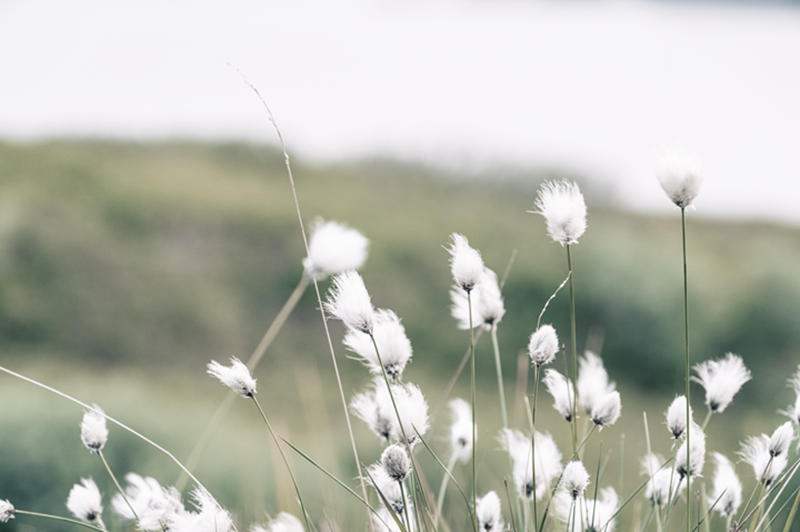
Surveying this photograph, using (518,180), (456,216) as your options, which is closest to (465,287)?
(456,216)

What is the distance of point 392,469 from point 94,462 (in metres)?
2.34

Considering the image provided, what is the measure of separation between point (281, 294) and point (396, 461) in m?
4.71

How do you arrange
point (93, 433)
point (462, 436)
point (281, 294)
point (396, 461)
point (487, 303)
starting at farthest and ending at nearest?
1. point (281, 294)
2. point (462, 436)
3. point (487, 303)
4. point (93, 433)
5. point (396, 461)

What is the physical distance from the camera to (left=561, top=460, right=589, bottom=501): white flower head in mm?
558

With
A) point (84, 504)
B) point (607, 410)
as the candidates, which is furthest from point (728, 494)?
point (84, 504)

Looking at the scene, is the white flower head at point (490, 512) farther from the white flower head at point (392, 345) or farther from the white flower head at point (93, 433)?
the white flower head at point (93, 433)

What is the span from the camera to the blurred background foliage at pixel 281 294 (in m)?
3.97

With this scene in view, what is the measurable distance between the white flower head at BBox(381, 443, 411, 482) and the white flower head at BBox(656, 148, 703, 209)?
402 mm

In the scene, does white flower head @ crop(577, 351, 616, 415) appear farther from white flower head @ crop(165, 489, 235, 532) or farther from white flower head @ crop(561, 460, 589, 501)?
white flower head @ crop(165, 489, 235, 532)

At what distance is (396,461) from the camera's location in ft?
1.63

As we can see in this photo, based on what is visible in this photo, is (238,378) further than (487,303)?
No

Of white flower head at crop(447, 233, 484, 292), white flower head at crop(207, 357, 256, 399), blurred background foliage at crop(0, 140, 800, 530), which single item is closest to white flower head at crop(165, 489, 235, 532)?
white flower head at crop(207, 357, 256, 399)

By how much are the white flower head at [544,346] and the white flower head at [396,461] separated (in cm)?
18

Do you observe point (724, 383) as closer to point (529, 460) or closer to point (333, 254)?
point (529, 460)
